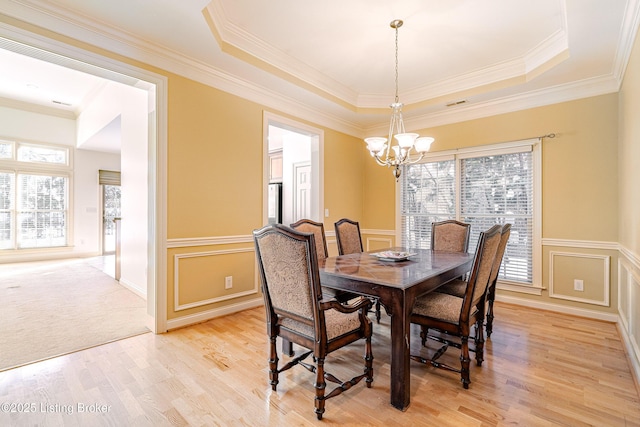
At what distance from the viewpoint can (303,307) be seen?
65.8 inches

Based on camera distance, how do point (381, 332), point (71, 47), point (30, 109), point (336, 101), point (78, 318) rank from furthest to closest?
point (30, 109)
point (336, 101)
point (78, 318)
point (381, 332)
point (71, 47)

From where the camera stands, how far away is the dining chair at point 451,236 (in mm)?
3277

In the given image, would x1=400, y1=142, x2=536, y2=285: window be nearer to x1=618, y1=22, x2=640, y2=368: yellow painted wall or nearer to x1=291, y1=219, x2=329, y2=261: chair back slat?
x1=618, y1=22, x2=640, y2=368: yellow painted wall

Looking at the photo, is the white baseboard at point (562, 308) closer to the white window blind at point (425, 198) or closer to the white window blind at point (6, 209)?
the white window blind at point (425, 198)

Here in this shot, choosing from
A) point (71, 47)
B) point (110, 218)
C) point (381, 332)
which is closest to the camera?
point (71, 47)

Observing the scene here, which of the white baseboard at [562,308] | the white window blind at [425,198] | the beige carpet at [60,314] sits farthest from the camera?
the white window blind at [425,198]

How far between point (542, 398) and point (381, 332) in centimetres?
132

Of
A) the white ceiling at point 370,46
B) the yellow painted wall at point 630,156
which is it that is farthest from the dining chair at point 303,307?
the yellow painted wall at point 630,156

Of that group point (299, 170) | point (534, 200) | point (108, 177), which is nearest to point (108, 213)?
point (108, 177)

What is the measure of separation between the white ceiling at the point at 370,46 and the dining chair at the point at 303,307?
1.97m

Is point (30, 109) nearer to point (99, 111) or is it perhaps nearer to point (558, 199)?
point (99, 111)

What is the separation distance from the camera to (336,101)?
4156 millimetres

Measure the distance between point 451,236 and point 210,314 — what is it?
286cm

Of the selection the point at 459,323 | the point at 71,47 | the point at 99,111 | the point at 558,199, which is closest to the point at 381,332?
the point at 459,323
